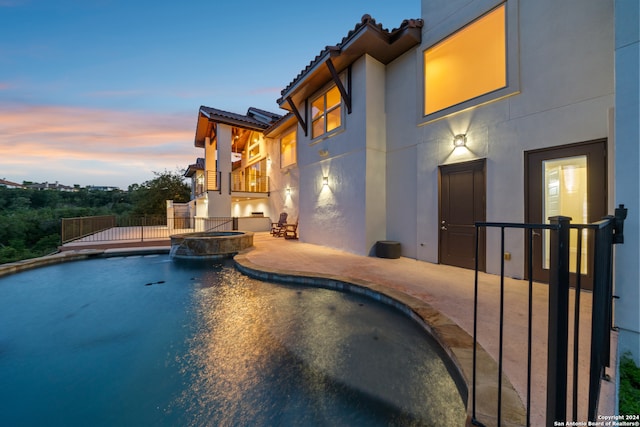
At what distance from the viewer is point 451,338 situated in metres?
2.44

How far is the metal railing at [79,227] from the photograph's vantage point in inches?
375

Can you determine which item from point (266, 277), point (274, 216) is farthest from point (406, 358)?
point (274, 216)

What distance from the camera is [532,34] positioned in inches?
163

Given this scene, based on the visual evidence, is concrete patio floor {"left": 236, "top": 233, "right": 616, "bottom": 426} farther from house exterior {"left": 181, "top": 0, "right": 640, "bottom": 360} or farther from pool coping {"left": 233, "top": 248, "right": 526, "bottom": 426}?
house exterior {"left": 181, "top": 0, "right": 640, "bottom": 360}

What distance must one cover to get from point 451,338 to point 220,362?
8.00 ft

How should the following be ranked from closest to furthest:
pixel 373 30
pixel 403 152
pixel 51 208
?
pixel 373 30
pixel 403 152
pixel 51 208

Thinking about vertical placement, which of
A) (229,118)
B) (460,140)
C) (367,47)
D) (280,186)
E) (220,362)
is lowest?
(220,362)

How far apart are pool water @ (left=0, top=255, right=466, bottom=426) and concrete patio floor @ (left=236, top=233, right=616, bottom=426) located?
29cm

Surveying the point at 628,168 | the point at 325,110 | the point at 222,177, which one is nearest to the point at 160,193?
the point at 222,177

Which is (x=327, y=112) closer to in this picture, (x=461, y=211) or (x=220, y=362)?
(x=461, y=211)

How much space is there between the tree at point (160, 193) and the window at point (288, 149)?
16.5m

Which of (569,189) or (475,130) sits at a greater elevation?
(475,130)

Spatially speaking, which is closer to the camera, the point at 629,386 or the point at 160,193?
the point at 629,386

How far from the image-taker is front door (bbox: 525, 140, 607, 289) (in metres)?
3.54
